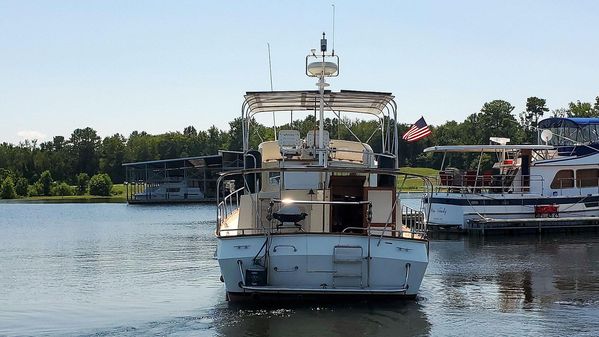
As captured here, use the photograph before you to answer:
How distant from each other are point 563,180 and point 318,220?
83.2ft

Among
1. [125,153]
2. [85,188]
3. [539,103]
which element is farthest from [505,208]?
[125,153]

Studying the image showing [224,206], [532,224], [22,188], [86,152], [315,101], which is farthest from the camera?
[86,152]

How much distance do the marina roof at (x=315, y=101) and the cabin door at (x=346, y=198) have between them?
262cm

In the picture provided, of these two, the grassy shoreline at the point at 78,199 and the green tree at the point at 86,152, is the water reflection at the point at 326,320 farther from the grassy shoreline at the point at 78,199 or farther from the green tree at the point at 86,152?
the green tree at the point at 86,152

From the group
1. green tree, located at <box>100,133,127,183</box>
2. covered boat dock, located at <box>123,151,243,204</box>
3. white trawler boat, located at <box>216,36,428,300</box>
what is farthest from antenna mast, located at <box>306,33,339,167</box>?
green tree, located at <box>100,133,127,183</box>

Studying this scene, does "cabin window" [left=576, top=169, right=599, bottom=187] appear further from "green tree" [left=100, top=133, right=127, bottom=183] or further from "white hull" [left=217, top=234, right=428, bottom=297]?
"green tree" [left=100, top=133, right=127, bottom=183]

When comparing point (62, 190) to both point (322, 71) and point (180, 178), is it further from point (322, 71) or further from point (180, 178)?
point (322, 71)

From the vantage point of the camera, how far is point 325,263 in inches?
722

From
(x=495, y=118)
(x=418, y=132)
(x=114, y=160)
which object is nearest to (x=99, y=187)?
(x=114, y=160)

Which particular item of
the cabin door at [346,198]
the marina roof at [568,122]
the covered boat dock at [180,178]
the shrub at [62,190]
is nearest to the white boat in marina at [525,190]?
the marina roof at [568,122]

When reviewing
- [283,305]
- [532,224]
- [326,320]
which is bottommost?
[326,320]

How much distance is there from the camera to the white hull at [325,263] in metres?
18.4

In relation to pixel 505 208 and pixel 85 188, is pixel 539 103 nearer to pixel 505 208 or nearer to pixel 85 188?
pixel 85 188

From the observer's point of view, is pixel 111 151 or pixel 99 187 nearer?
pixel 99 187
